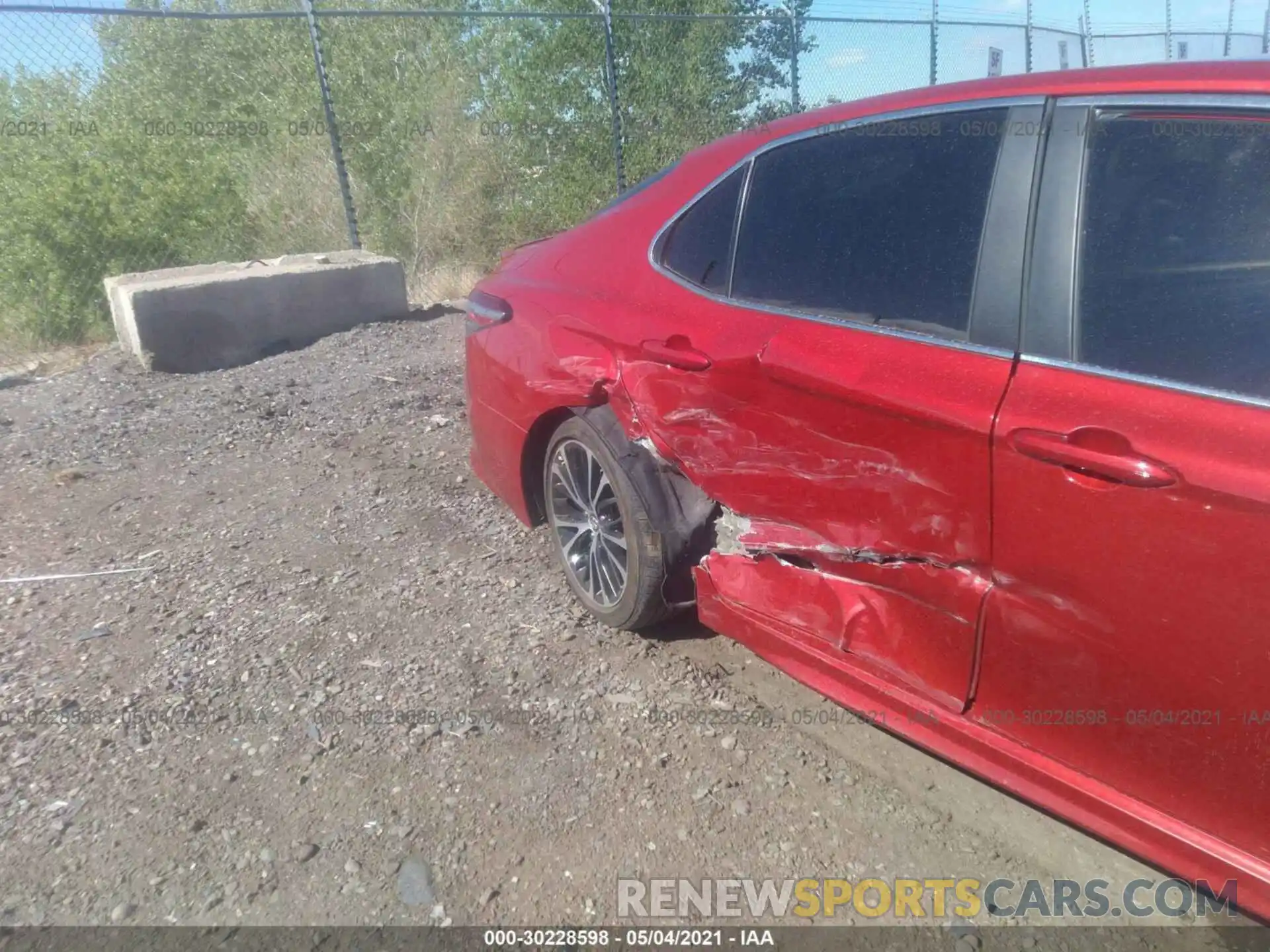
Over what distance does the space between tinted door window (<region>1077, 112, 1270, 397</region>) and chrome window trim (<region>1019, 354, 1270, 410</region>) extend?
0.03ft

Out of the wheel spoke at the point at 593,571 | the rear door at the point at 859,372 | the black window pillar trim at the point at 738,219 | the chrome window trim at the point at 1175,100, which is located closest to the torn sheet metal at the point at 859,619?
the rear door at the point at 859,372

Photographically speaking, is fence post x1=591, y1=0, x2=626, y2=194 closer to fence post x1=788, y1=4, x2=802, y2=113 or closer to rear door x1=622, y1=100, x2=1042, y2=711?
fence post x1=788, y1=4, x2=802, y2=113

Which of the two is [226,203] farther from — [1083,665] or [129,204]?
[1083,665]

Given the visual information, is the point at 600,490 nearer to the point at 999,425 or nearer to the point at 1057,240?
the point at 999,425

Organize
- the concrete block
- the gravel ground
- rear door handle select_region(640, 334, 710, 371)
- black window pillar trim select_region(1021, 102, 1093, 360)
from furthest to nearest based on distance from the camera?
the concrete block < rear door handle select_region(640, 334, 710, 371) < the gravel ground < black window pillar trim select_region(1021, 102, 1093, 360)

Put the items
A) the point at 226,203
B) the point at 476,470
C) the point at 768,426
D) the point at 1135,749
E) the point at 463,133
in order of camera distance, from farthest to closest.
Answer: the point at 463,133, the point at 226,203, the point at 476,470, the point at 768,426, the point at 1135,749

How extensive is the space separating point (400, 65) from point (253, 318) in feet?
16.1

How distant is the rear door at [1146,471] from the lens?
5.60 ft

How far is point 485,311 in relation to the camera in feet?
11.9

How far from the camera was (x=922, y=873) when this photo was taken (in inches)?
92.7

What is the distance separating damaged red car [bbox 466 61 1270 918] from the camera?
1.77 m

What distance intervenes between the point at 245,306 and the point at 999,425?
6.36m

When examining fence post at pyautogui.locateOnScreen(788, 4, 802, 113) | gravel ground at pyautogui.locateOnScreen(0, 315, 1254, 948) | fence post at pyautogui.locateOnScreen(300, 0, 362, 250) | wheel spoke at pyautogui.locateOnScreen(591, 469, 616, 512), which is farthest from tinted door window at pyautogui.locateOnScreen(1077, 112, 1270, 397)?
fence post at pyautogui.locateOnScreen(788, 4, 802, 113)

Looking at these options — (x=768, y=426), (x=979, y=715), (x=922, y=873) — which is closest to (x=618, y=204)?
(x=768, y=426)
